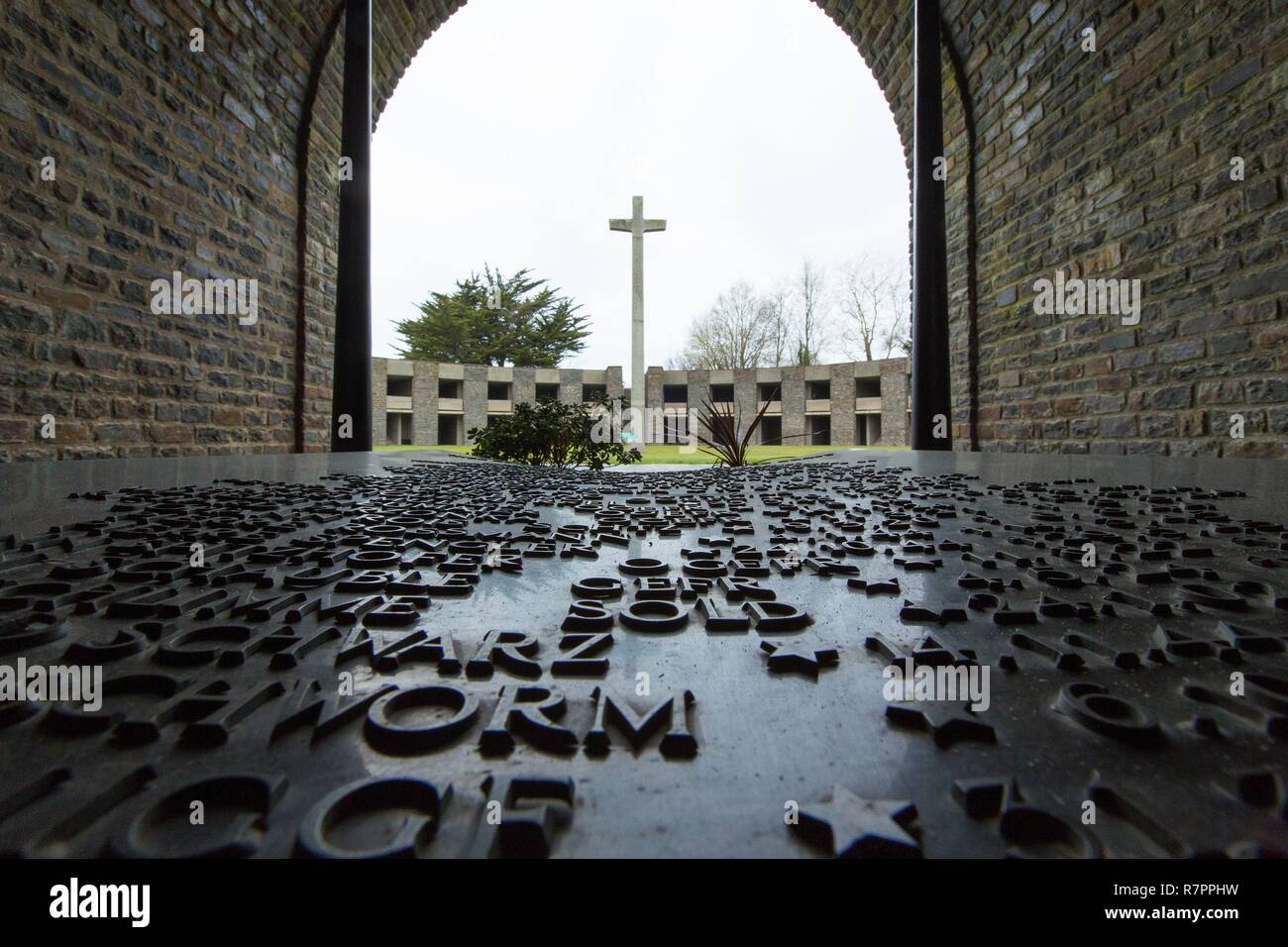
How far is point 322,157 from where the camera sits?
7.66m

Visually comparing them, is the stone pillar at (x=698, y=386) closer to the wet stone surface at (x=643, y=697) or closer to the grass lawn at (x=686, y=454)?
the grass lawn at (x=686, y=454)

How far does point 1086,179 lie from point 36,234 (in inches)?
343

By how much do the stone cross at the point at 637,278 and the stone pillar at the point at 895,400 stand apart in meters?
A: 16.2

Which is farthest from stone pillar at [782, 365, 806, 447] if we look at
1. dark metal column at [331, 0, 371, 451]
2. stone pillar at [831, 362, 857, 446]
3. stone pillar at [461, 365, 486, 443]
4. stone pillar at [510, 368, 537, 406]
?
dark metal column at [331, 0, 371, 451]

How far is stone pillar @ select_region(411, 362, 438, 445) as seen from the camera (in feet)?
104

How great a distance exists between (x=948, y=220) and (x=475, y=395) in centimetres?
2765

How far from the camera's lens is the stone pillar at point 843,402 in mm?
32750

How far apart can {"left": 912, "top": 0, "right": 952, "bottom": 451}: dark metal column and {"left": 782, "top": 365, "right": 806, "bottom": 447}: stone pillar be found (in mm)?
25611

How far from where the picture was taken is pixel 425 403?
104 ft

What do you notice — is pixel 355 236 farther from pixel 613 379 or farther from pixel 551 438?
→ pixel 613 379


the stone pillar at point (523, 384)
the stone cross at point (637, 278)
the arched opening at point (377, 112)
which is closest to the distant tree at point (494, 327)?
the stone pillar at point (523, 384)

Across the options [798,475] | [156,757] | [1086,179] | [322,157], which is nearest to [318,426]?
[322,157]

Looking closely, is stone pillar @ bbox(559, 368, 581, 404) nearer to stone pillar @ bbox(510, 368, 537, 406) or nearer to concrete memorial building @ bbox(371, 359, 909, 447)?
concrete memorial building @ bbox(371, 359, 909, 447)
